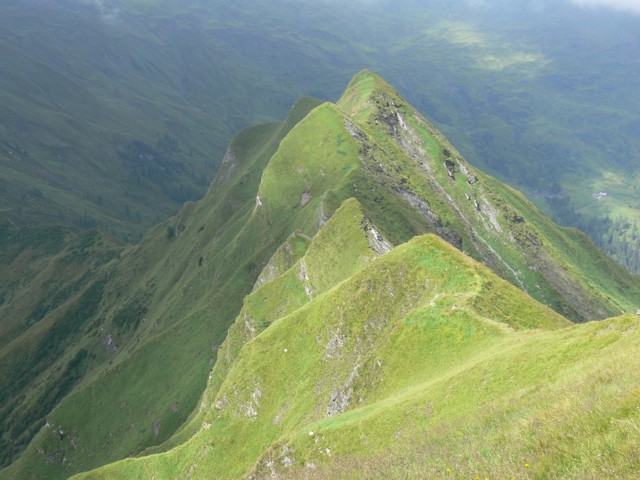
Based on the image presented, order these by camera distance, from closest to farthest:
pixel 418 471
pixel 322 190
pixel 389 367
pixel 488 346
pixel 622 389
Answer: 1. pixel 622 389
2. pixel 418 471
3. pixel 488 346
4. pixel 389 367
5. pixel 322 190

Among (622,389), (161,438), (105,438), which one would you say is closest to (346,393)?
(622,389)

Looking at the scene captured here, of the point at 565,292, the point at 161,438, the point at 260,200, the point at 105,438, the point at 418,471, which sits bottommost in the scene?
the point at 105,438

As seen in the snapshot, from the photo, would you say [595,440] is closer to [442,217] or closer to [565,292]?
[442,217]

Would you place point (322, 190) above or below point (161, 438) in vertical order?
above

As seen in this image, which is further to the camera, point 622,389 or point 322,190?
point 322,190

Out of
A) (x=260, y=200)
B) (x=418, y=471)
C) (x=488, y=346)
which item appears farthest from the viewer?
(x=260, y=200)

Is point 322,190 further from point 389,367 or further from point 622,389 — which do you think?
point 622,389
